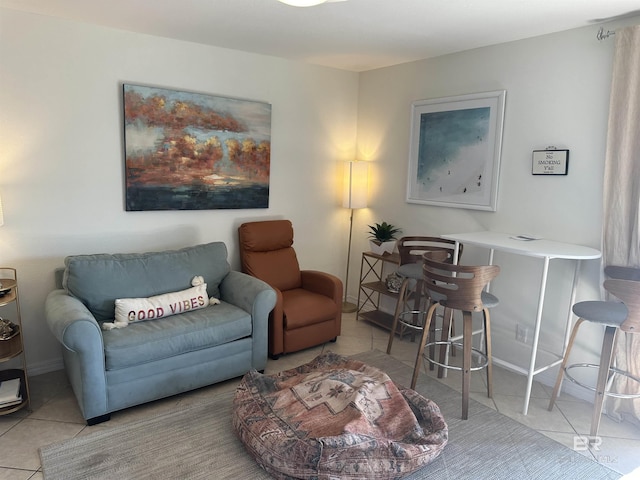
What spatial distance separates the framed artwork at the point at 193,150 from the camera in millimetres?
3436

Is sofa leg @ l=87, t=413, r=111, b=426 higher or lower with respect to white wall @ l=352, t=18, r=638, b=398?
lower

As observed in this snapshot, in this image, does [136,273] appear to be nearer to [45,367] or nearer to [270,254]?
[45,367]

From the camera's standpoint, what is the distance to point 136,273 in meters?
3.13

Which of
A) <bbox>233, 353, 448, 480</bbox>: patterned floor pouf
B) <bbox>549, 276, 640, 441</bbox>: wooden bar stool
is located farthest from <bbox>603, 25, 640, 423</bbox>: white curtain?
<bbox>233, 353, 448, 480</bbox>: patterned floor pouf

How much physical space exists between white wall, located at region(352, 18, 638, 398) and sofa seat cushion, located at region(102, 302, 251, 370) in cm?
202

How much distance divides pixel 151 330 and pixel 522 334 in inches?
106

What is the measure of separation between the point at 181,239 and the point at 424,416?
93.7 inches

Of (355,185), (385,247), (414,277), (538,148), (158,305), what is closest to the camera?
(158,305)

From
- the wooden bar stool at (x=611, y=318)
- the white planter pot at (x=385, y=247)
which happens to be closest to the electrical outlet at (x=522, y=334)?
the wooden bar stool at (x=611, y=318)

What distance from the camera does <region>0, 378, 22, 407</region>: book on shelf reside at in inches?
102

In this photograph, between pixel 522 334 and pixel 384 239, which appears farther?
pixel 384 239

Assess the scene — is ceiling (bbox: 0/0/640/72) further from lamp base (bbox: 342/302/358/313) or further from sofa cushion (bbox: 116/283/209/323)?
lamp base (bbox: 342/302/358/313)

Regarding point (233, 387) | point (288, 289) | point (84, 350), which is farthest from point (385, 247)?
point (84, 350)

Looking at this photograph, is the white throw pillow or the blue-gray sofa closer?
the blue-gray sofa
